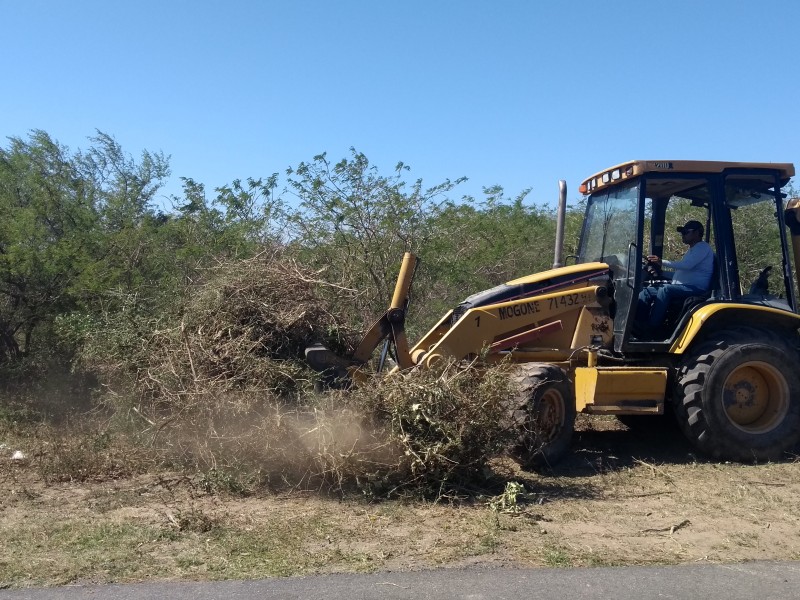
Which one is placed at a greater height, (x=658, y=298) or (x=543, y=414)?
(x=658, y=298)

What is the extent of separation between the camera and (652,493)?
23.1 feet

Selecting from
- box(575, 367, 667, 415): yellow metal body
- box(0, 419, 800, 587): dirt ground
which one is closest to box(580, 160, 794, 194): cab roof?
box(575, 367, 667, 415): yellow metal body

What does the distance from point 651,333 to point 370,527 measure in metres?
4.29

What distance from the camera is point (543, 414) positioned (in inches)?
301

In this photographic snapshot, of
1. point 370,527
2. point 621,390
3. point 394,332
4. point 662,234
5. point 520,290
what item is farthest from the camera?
point 662,234

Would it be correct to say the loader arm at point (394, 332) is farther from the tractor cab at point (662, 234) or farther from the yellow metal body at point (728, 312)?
the yellow metal body at point (728, 312)

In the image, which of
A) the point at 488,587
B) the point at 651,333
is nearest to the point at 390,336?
the point at 651,333

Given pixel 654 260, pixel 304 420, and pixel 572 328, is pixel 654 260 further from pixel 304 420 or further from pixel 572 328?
pixel 304 420

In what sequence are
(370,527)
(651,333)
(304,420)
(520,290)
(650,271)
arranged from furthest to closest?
1. (650,271)
2. (651,333)
3. (520,290)
4. (304,420)
5. (370,527)

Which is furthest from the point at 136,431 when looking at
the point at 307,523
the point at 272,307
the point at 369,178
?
the point at 369,178

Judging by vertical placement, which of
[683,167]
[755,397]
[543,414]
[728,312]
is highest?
[683,167]

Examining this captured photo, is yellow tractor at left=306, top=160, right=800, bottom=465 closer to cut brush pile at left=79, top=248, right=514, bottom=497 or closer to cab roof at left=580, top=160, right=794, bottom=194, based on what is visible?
cab roof at left=580, top=160, right=794, bottom=194

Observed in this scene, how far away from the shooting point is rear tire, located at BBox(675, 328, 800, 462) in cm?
805

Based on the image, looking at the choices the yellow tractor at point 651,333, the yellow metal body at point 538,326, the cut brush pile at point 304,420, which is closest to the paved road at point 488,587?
the cut brush pile at point 304,420
